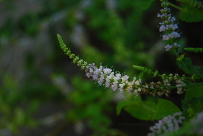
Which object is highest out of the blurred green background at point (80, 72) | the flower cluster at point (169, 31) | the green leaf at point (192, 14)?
the blurred green background at point (80, 72)

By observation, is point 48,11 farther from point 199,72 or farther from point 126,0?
point 199,72

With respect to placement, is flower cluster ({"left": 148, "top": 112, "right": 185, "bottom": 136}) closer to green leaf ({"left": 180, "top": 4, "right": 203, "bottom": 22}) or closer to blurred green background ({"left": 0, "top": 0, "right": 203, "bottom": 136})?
green leaf ({"left": 180, "top": 4, "right": 203, "bottom": 22})

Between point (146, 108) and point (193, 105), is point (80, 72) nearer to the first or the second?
point (146, 108)

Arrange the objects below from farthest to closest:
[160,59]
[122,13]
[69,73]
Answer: [69,73] < [122,13] < [160,59]

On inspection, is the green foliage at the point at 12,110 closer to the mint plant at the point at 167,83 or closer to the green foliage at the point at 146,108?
the green foliage at the point at 146,108

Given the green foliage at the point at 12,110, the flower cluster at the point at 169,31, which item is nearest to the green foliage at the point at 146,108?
the flower cluster at the point at 169,31

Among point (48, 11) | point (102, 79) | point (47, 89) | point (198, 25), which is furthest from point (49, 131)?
point (102, 79)
